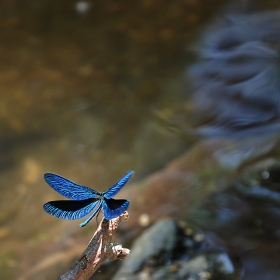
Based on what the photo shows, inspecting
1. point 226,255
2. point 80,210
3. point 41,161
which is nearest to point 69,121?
point 41,161

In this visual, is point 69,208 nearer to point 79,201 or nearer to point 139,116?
point 79,201

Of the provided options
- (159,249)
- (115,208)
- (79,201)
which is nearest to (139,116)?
(159,249)

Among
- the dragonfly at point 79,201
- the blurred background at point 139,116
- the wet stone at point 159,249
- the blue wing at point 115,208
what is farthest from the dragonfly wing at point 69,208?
the blurred background at point 139,116

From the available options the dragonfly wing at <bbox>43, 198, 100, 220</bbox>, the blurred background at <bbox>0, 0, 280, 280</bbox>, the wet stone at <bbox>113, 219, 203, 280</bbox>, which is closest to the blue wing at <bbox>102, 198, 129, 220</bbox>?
the dragonfly wing at <bbox>43, 198, 100, 220</bbox>

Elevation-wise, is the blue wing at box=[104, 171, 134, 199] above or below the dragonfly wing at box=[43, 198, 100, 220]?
below

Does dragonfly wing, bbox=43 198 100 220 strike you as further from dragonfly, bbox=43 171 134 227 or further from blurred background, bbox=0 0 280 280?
blurred background, bbox=0 0 280 280

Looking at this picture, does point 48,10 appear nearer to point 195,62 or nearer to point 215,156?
point 195,62

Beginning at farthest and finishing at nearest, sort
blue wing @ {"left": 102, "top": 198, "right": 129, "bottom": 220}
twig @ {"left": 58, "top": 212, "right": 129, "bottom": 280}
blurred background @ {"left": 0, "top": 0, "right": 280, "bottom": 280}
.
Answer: blurred background @ {"left": 0, "top": 0, "right": 280, "bottom": 280}, twig @ {"left": 58, "top": 212, "right": 129, "bottom": 280}, blue wing @ {"left": 102, "top": 198, "right": 129, "bottom": 220}
